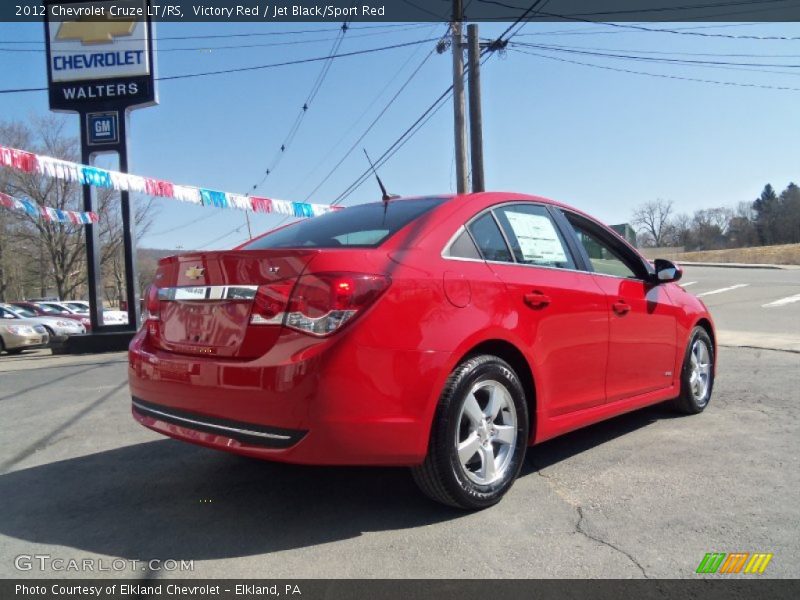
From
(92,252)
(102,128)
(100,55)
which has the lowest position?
(92,252)

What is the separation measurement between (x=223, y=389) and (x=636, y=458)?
264 centimetres

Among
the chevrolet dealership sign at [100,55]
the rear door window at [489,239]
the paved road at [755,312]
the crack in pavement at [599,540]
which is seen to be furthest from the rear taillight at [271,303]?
the chevrolet dealership sign at [100,55]

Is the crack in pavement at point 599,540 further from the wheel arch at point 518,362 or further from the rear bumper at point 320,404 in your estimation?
the rear bumper at point 320,404

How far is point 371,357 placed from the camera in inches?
102

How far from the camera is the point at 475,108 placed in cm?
1445

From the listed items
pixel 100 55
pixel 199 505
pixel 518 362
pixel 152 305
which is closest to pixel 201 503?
pixel 199 505

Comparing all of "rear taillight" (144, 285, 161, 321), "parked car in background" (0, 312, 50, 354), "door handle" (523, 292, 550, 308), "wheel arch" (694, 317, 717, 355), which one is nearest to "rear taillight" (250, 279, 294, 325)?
"rear taillight" (144, 285, 161, 321)

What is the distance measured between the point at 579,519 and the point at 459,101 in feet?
41.1

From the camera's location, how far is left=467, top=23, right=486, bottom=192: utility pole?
14.1 m

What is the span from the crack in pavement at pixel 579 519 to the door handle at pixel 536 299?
1.02 metres

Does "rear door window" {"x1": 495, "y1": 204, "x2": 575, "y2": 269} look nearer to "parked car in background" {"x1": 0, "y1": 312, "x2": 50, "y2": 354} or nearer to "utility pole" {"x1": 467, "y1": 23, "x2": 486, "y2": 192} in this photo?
"utility pole" {"x1": 467, "y1": 23, "x2": 486, "y2": 192}

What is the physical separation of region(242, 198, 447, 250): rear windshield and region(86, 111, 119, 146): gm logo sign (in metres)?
13.1

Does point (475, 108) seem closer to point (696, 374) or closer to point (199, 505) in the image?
point (696, 374)

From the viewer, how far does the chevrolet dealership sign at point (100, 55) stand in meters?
14.7
